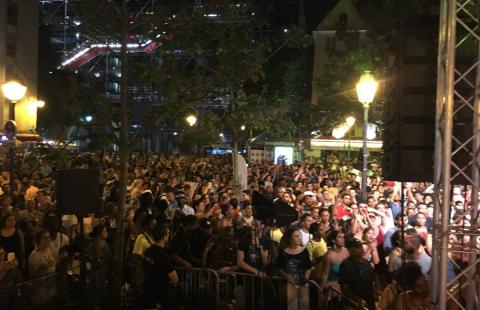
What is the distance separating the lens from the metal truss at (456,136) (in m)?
4.78

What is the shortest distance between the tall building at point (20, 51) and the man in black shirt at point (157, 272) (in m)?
22.9

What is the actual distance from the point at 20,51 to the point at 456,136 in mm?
29515

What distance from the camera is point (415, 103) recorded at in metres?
5.30

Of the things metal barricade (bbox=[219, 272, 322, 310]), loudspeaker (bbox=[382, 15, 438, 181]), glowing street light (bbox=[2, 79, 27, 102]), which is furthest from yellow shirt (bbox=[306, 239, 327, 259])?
glowing street light (bbox=[2, 79, 27, 102])

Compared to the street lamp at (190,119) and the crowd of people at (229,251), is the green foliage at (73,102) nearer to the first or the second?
the crowd of people at (229,251)

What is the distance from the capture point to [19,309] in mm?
6734

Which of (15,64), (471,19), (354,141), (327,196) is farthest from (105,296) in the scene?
(354,141)

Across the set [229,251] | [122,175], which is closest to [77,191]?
[122,175]

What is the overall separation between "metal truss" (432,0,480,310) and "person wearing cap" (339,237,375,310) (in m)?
1.25

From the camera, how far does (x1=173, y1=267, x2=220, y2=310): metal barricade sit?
7.69 m

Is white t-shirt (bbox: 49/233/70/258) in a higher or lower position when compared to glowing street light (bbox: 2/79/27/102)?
lower

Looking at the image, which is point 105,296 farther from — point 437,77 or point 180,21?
point 437,77

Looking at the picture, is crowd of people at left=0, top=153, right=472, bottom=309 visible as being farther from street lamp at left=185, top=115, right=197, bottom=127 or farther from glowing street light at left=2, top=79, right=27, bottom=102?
glowing street light at left=2, top=79, right=27, bottom=102

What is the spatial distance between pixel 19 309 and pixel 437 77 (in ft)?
19.0
